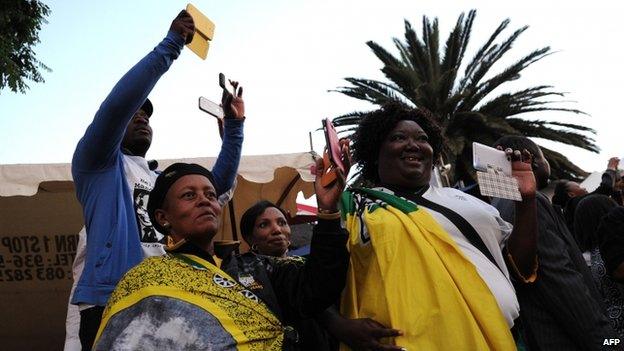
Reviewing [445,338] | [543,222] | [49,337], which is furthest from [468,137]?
[445,338]

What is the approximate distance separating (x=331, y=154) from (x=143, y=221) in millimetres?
1124

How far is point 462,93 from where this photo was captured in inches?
627

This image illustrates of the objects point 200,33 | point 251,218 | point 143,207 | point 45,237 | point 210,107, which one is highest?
point 200,33

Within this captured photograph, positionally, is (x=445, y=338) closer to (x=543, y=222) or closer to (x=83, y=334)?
(x=543, y=222)

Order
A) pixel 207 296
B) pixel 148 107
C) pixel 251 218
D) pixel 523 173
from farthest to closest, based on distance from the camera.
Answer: pixel 251 218
pixel 148 107
pixel 523 173
pixel 207 296

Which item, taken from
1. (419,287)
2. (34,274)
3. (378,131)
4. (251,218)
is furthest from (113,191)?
(34,274)

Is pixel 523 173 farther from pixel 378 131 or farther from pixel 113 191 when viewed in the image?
pixel 113 191

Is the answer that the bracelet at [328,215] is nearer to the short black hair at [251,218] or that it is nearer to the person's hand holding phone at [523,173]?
the person's hand holding phone at [523,173]

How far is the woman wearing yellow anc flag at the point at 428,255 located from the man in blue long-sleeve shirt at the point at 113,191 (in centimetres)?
95

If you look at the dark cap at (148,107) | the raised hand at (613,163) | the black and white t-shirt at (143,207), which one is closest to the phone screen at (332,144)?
the black and white t-shirt at (143,207)

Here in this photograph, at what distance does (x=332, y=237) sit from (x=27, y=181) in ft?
13.3

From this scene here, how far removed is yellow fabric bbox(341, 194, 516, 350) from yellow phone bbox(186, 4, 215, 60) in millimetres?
1149

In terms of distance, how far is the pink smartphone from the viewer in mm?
1991

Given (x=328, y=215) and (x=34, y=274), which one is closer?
(x=328, y=215)
